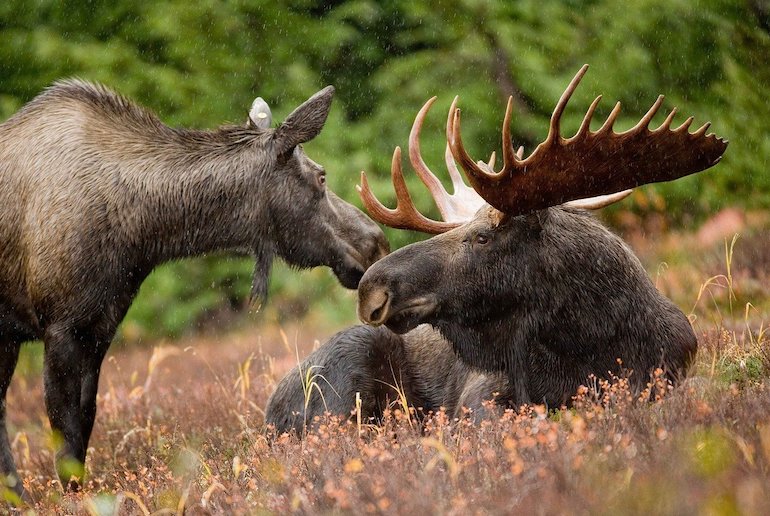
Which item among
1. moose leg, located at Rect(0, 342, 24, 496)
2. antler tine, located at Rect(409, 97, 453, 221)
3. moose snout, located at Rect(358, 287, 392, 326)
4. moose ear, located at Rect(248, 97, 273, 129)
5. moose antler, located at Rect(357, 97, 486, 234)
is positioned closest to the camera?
moose snout, located at Rect(358, 287, 392, 326)

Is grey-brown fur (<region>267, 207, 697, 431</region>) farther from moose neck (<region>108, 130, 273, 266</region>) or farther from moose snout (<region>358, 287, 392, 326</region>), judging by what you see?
moose neck (<region>108, 130, 273, 266</region>)

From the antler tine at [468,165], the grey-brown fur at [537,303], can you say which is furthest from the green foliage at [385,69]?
the antler tine at [468,165]

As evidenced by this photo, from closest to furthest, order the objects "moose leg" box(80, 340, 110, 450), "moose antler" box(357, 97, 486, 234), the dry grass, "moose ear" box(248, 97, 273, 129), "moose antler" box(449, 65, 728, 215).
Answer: the dry grass, "moose antler" box(449, 65, 728, 215), "moose antler" box(357, 97, 486, 234), "moose leg" box(80, 340, 110, 450), "moose ear" box(248, 97, 273, 129)

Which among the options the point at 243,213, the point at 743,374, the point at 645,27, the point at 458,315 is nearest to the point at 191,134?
the point at 243,213

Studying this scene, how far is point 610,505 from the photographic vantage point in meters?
2.52

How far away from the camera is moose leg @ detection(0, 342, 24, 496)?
18.5 ft

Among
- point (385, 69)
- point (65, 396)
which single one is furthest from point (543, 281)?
point (385, 69)

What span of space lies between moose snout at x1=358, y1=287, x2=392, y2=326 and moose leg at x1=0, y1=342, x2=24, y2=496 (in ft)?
7.15

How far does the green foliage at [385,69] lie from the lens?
10.4 m

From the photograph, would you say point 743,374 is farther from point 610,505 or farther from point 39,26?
point 39,26

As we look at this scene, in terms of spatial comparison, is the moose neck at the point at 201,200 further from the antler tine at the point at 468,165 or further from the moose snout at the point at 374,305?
the antler tine at the point at 468,165

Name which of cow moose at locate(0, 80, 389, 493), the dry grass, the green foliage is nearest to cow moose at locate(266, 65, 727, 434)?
the dry grass

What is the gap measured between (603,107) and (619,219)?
120 centimetres

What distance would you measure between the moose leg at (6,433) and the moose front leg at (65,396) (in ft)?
0.99
